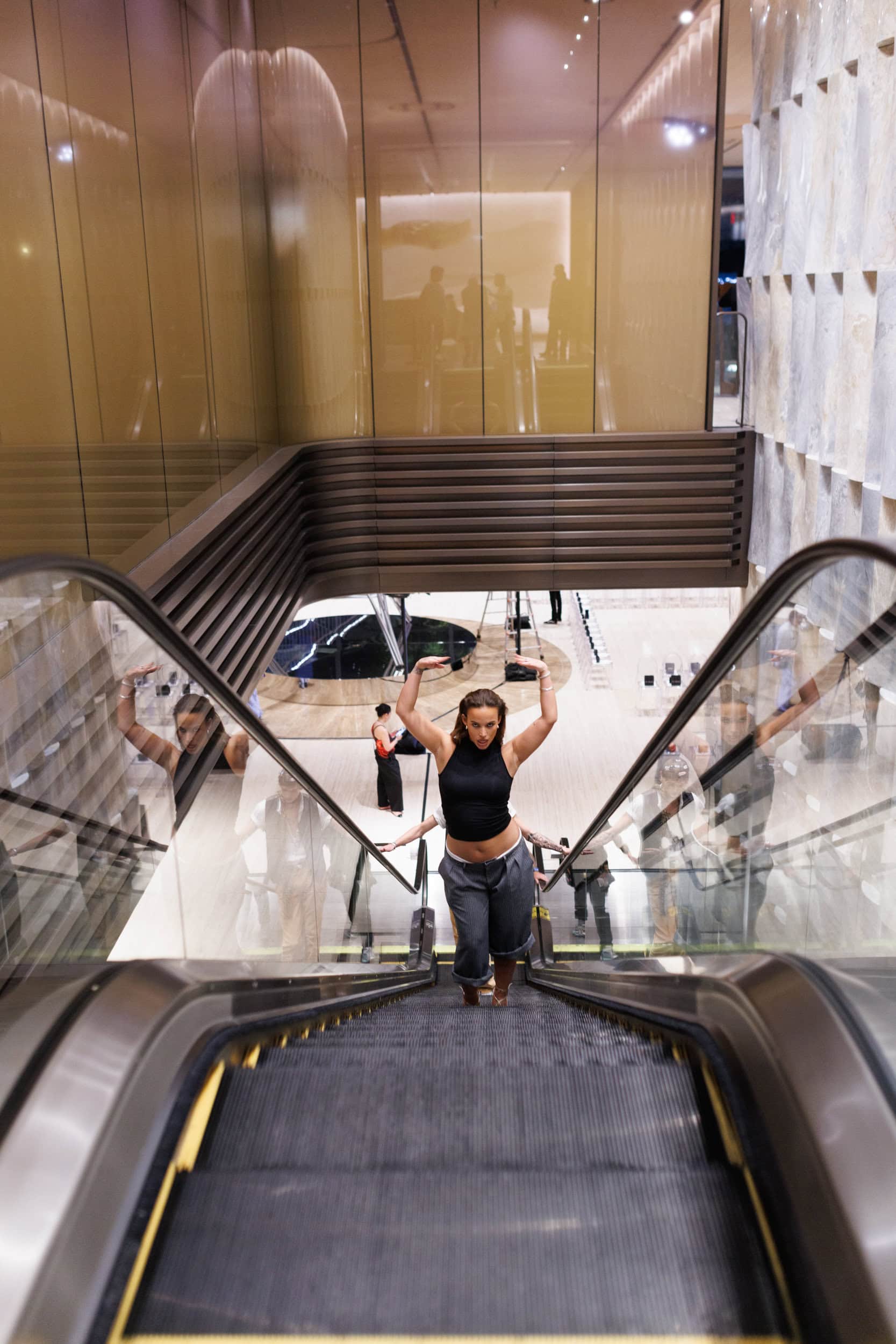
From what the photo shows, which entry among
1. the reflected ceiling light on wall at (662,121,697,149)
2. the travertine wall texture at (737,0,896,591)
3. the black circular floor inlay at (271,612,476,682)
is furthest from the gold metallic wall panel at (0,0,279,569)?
the black circular floor inlay at (271,612,476,682)

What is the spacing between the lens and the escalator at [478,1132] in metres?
1.34

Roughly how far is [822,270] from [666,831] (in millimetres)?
5380

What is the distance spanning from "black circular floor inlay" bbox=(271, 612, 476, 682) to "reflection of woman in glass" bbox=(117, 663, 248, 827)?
33.2ft

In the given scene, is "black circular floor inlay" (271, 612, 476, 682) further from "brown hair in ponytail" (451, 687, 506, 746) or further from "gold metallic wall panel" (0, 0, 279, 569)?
"brown hair in ponytail" (451, 687, 506, 746)

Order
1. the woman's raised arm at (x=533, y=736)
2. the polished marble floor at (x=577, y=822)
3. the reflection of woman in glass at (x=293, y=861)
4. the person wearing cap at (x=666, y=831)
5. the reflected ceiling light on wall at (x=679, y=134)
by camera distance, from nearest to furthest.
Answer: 1. the polished marble floor at (x=577, y=822)
2. the person wearing cap at (x=666, y=831)
3. the reflection of woman in glass at (x=293, y=861)
4. the woman's raised arm at (x=533, y=736)
5. the reflected ceiling light on wall at (x=679, y=134)

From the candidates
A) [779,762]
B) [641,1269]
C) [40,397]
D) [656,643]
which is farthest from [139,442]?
[656,643]

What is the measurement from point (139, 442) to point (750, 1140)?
4.83 metres

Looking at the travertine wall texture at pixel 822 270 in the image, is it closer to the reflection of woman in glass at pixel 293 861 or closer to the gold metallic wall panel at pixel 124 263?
the reflection of woman in glass at pixel 293 861

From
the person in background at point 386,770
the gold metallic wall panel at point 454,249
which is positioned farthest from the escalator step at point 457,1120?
the person in background at point 386,770

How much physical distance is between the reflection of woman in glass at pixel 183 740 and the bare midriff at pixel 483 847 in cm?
127

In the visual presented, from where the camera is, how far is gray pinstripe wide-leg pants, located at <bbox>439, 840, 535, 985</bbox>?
13.1 ft

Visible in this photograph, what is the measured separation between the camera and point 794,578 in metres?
1.75

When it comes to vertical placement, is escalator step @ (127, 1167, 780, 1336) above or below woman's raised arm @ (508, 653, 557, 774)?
above

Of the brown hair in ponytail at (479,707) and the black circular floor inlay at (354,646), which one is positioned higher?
the brown hair in ponytail at (479,707)
